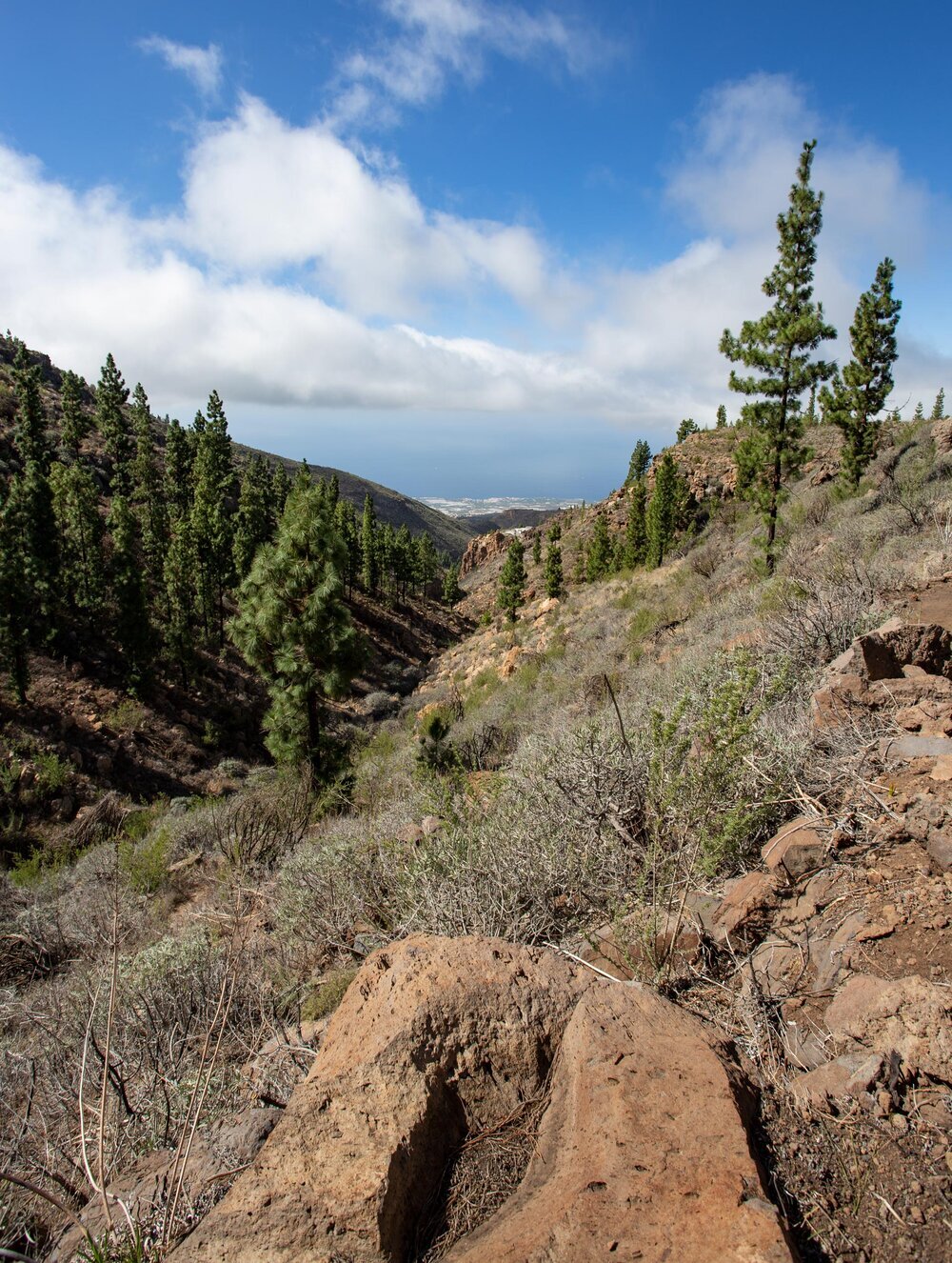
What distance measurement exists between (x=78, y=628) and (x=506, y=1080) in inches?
1408

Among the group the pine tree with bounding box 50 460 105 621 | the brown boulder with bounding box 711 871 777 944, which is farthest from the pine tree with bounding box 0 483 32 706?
the brown boulder with bounding box 711 871 777 944

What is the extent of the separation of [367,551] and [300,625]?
44.7m

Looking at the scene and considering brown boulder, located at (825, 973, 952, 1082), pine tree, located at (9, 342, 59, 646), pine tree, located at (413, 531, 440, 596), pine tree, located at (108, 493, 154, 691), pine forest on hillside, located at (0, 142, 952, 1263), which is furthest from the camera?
pine tree, located at (413, 531, 440, 596)

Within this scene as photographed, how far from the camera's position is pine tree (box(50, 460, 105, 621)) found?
3116 cm

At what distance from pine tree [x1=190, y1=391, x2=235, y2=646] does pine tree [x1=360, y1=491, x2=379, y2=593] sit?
11724mm

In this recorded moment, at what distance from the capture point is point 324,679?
50.2 ft

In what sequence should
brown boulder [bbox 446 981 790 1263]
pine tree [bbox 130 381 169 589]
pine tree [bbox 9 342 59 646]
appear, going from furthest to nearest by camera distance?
pine tree [bbox 130 381 169 589] → pine tree [bbox 9 342 59 646] → brown boulder [bbox 446 981 790 1263]

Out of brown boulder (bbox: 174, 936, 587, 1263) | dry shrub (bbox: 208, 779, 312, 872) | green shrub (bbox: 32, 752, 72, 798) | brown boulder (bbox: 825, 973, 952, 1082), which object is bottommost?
green shrub (bbox: 32, 752, 72, 798)

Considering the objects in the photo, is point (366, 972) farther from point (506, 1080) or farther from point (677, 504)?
point (677, 504)

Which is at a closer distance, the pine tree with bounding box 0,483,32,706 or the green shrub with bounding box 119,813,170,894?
the green shrub with bounding box 119,813,170,894

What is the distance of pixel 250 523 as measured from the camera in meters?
43.6

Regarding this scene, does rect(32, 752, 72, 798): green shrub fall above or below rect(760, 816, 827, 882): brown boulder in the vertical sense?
below

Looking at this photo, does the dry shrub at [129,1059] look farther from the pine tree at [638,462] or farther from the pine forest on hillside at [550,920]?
the pine tree at [638,462]

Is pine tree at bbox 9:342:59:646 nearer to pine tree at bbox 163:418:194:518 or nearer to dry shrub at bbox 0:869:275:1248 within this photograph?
pine tree at bbox 163:418:194:518
